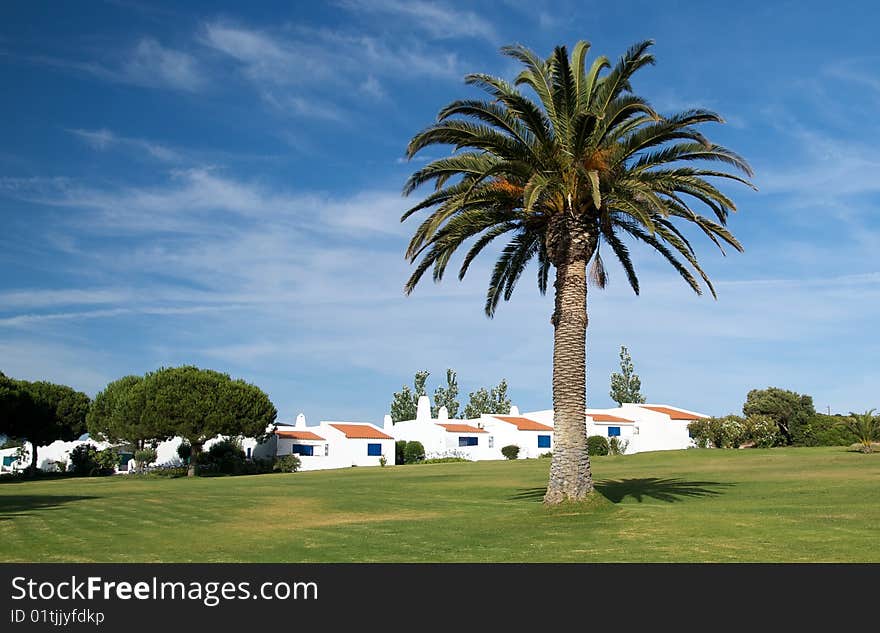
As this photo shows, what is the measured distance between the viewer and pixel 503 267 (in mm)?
27812

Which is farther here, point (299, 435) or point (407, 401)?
point (407, 401)

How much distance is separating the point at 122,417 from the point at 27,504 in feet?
126

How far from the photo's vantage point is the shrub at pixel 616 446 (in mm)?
78175

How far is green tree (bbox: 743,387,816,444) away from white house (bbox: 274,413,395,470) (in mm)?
35679

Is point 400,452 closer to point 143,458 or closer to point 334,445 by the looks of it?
point 334,445

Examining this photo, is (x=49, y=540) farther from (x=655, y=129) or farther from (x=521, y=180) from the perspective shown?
(x=655, y=129)

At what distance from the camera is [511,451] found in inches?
3273

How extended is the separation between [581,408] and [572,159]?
7083 millimetres

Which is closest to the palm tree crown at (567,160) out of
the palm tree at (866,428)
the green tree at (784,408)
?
the palm tree at (866,428)

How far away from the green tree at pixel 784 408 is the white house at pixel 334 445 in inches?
1405

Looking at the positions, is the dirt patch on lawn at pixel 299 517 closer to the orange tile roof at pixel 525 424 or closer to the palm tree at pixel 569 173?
the palm tree at pixel 569 173

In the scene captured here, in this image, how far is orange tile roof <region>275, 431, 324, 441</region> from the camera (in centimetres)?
8038

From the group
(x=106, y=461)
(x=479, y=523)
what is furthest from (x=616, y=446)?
(x=479, y=523)
